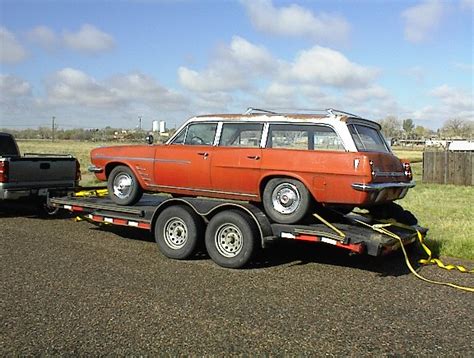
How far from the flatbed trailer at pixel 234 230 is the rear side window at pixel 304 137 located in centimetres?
93

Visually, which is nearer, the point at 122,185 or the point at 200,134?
the point at 200,134

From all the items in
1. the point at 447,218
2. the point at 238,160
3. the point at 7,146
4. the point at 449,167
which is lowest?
the point at 447,218

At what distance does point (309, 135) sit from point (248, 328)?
321 centimetres

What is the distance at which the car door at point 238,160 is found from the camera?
Result: 745cm

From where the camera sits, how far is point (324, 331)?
4.90 metres

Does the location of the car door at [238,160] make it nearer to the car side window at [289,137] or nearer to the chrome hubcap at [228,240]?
the car side window at [289,137]

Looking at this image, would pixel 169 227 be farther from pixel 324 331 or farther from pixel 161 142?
pixel 324 331

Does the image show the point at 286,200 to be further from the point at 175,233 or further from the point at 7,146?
the point at 7,146

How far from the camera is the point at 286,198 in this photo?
284 inches

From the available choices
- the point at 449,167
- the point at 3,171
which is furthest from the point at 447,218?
the point at 449,167

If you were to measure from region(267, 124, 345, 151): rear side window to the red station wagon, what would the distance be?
0.5 inches

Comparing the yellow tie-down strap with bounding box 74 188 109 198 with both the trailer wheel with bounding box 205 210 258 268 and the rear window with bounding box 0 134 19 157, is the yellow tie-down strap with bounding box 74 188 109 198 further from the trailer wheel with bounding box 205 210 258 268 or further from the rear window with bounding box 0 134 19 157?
the trailer wheel with bounding box 205 210 258 268

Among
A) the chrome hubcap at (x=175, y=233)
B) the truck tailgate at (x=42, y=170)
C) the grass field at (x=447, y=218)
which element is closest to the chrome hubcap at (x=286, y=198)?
the chrome hubcap at (x=175, y=233)

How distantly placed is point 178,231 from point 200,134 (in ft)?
5.04
